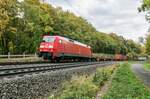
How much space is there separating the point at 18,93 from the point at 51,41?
33777 millimetres

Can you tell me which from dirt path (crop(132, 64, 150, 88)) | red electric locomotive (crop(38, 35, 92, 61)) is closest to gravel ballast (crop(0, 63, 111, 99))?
dirt path (crop(132, 64, 150, 88))

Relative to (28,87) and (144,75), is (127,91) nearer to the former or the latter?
(28,87)

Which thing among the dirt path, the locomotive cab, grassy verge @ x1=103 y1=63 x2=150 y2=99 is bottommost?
grassy verge @ x1=103 y1=63 x2=150 y2=99

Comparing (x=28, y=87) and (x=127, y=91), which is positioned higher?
(x=28, y=87)

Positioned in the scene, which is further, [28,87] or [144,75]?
[144,75]

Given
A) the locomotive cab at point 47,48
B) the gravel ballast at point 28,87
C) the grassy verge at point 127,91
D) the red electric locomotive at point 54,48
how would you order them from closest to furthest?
the gravel ballast at point 28,87, the grassy verge at point 127,91, the locomotive cab at point 47,48, the red electric locomotive at point 54,48

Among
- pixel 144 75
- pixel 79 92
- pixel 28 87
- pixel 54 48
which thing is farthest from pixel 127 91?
pixel 54 48

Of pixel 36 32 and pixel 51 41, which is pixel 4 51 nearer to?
pixel 36 32

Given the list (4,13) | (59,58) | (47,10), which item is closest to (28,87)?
(59,58)

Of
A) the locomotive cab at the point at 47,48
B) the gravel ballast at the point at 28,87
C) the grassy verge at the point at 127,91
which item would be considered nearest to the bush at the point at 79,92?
the grassy verge at the point at 127,91

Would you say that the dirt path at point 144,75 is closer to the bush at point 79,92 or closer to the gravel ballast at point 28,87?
the gravel ballast at point 28,87

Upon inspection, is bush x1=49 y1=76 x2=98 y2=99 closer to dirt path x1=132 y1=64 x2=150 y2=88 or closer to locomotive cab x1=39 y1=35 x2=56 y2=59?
dirt path x1=132 y1=64 x2=150 y2=88

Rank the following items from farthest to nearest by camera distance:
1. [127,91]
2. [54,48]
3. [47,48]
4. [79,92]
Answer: [47,48]
[54,48]
[127,91]
[79,92]

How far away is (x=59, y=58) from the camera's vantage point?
5197 cm
